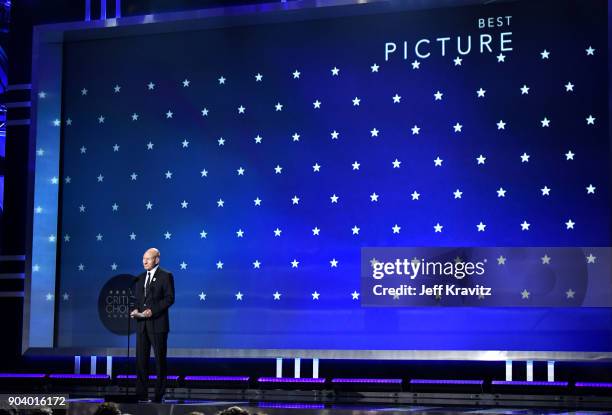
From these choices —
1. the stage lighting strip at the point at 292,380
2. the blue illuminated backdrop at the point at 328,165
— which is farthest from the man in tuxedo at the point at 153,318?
the blue illuminated backdrop at the point at 328,165

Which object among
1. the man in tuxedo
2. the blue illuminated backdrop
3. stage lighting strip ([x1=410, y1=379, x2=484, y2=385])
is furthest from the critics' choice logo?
stage lighting strip ([x1=410, y1=379, x2=484, y2=385])

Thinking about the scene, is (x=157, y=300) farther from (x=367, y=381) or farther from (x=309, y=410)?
(x=367, y=381)

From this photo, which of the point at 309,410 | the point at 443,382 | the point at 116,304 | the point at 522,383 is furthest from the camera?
the point at 116,304

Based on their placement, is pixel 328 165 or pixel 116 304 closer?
pixel 328 165

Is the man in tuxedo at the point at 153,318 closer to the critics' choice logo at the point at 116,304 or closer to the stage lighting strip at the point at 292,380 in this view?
the stage lighting strip at the point at 292,380

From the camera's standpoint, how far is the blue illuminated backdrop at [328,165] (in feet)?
32.2

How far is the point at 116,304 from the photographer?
11.1 meters

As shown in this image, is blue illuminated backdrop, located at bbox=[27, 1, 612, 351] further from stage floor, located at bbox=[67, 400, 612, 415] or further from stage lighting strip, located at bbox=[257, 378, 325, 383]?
stage floor, located at bbox=[67, 400, 612, 415]

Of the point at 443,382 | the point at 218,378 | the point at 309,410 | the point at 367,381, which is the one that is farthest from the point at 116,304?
the point at 443,382

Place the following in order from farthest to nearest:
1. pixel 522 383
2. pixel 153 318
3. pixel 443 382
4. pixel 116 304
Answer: pixel 116 304, pixel 443 382, pixel 522 383, pixel 153 318

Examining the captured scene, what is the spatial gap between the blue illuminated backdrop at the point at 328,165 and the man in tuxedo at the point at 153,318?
151 cm

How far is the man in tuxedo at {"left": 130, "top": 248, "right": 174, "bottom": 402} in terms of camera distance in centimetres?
924

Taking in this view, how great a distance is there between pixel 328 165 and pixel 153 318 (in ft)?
8.41

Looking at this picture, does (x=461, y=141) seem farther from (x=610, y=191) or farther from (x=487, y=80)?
(x=610, y=191)
